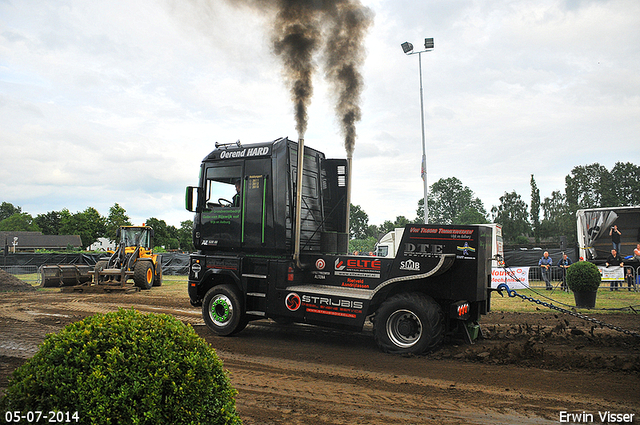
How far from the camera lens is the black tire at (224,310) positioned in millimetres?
8078

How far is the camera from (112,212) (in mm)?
76000

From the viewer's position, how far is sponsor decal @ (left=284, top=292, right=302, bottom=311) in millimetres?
7488

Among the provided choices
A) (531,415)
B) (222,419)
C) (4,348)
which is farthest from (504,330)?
(4,348)

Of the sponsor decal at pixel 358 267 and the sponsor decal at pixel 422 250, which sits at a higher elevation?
the sponsor decal at pixel 422 250

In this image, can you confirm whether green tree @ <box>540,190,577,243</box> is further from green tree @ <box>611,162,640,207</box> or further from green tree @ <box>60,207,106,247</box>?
green tree @ <box>60,207,106,247</box>

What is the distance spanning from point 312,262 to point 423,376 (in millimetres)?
3128

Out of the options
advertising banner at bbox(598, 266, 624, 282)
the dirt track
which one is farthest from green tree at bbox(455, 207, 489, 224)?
the dirt track

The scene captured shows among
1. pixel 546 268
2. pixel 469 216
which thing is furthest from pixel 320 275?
pixel 469 216

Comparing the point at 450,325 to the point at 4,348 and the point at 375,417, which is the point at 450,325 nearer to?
the point at 375,417

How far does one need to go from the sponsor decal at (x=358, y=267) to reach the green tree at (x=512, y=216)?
216 feet

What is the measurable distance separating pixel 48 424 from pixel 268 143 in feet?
21.3

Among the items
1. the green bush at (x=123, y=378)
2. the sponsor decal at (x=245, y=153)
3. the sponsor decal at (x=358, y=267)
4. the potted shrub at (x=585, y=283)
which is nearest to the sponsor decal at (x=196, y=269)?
the sponsor decal at (x=245, y=153)

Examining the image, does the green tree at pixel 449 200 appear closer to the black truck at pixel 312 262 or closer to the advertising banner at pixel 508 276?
the advertising banner at pixel 508 276

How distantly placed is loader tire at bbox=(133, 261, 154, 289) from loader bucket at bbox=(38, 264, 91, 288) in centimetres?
258
